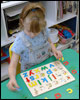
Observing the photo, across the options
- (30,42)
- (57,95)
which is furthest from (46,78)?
(30,42)

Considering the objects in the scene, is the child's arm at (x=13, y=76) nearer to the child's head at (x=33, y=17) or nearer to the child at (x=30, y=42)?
the child at (x=30, y=42)

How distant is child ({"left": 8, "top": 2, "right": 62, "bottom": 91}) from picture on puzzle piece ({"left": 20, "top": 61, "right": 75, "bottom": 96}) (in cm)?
8

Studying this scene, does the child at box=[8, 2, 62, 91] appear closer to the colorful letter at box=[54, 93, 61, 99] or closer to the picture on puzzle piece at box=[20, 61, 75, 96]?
the picture on puzzle piece at box=[20, 61, 75, 96]

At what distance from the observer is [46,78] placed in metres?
0.89

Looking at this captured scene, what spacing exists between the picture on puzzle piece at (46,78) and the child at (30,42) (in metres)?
0.08

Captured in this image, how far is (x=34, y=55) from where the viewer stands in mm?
1123

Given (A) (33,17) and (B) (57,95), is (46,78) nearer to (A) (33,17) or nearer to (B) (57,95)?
(B) (57,95)

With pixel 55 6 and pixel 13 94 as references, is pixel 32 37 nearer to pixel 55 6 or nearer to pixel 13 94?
pixel 13 94

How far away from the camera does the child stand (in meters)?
0.88

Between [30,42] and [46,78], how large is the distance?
310 mm

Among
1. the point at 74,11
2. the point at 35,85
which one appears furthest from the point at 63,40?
the point at 35,85

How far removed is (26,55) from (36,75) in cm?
24

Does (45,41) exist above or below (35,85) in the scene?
above

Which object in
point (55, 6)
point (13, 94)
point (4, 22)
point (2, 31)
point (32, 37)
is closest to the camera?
point (13, 94)
